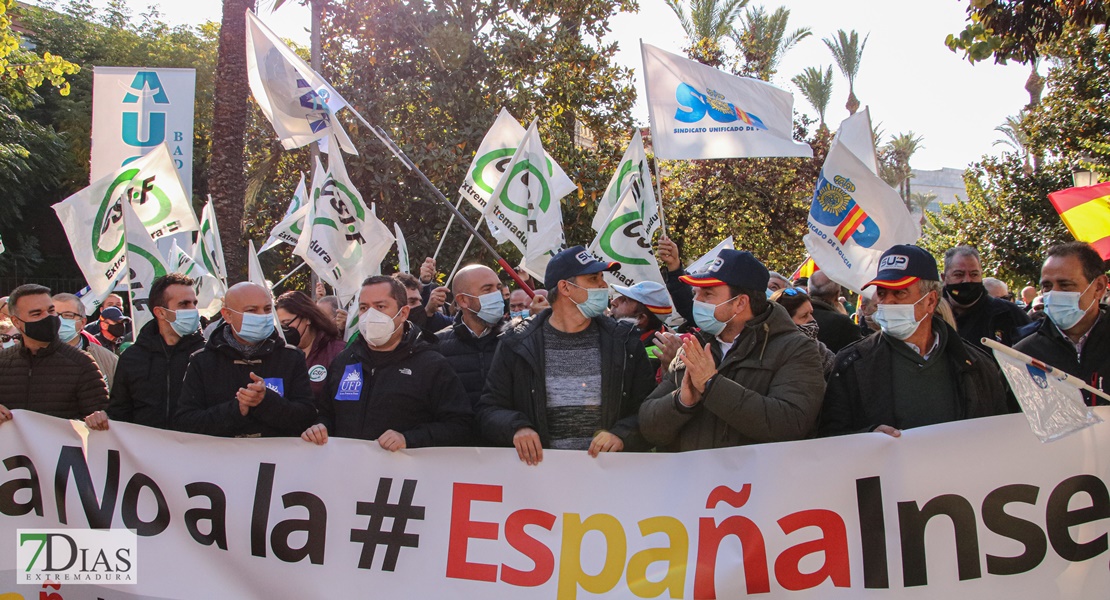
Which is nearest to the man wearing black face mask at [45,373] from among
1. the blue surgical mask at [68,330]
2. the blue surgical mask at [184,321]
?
the blue surgical mask at [184,321]

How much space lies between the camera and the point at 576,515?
13.2ft

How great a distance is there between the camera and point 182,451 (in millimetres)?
4410

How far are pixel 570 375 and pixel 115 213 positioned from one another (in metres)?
5.40

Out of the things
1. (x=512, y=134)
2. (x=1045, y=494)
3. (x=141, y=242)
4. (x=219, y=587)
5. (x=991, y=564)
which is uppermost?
(x=512, y=134)

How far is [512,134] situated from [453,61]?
775cm

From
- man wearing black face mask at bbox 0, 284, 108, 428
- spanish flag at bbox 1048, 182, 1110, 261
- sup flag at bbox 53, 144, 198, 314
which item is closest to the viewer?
man wearing black face mask at bbox 0, 284, 108, 428

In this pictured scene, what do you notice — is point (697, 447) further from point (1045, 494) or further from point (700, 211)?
point (700, 211)

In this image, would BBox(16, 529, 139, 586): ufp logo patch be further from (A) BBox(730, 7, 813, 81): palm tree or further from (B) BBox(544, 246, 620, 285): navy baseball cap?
(A) BBox(730, 7, 813, 81): palm tree

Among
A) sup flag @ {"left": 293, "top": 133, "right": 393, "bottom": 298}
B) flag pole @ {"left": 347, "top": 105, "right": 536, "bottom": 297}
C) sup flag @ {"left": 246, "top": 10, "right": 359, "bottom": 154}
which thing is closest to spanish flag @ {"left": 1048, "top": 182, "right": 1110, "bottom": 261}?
flag pole @ {"left": 347, "top": 105, "right": 536, "bottom": 297}

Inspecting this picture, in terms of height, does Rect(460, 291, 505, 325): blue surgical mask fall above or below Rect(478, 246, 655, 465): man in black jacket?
above

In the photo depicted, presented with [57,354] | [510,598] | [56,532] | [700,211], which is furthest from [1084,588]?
[700,211]

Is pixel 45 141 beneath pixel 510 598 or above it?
above

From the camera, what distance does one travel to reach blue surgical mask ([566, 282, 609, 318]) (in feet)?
13.9

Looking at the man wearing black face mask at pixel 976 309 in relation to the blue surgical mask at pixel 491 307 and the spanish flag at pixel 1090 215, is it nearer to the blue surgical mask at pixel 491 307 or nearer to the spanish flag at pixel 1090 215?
the spanish flag at pixel 1090 215
